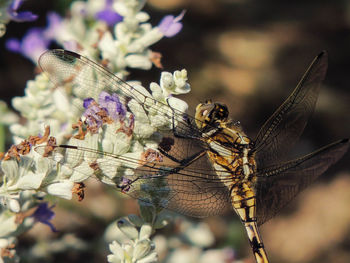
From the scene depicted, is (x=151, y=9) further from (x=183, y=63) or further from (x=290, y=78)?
(x=290, y=78)

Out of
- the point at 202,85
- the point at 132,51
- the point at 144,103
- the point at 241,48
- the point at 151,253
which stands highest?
the point at 241,48

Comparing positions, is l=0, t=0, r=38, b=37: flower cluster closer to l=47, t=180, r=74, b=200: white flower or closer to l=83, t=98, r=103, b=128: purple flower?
l=83, t=98, r=103, b=128: purple flower

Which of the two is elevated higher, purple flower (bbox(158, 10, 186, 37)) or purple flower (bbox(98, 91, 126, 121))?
purple flower (bbox(158, 10, 186, 37))

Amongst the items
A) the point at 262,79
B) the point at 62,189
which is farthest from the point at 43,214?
the point at 262,79

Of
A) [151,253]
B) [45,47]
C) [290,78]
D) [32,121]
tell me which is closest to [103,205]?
[45,47]

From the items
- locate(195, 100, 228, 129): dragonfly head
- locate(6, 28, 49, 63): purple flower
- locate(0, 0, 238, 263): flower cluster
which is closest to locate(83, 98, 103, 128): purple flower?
locate(0, 0, 238, 263): flower cluster

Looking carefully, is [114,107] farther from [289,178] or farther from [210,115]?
[289,178]

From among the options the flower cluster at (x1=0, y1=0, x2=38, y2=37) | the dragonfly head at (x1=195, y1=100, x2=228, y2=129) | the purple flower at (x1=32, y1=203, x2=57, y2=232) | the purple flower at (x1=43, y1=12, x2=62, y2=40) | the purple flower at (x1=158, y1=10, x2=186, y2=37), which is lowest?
the purple flower at (x1=32, y1=203, x2=57, y2=232)
